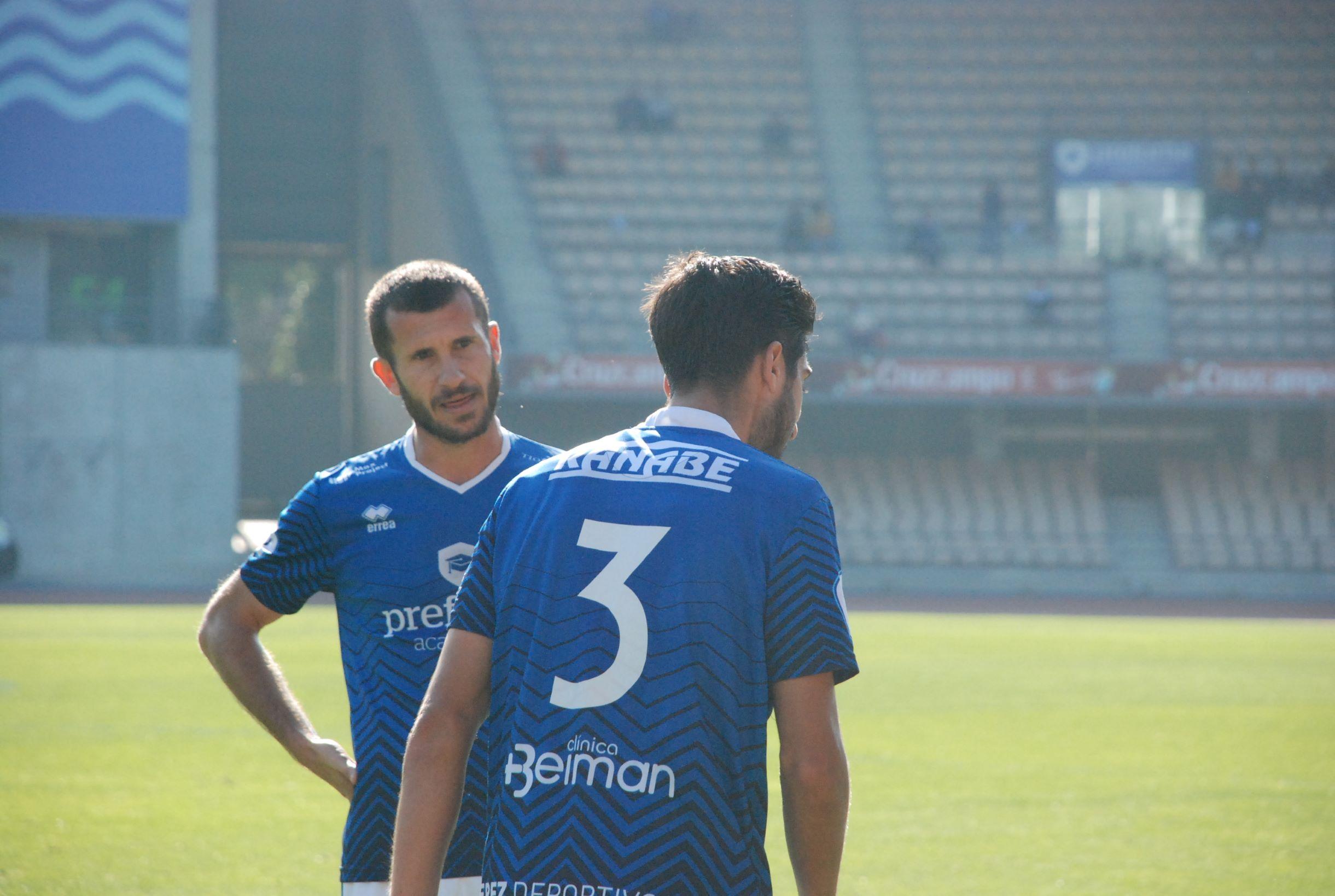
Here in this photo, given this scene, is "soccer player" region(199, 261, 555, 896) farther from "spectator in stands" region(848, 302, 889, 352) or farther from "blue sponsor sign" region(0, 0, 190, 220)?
"blue sponsor sign" region(0, 0, 190, 220)

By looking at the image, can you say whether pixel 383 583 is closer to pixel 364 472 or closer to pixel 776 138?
pixel 364 472

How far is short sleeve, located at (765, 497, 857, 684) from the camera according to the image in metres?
2.26

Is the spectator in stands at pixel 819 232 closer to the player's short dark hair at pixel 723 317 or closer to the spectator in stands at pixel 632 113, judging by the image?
the spectator in stands at pixel 632 113

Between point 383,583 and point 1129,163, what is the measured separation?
34.5 m

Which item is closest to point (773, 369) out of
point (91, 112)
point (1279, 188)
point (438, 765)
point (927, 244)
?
point (438, 765)

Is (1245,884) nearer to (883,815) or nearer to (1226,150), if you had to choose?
(883,815)

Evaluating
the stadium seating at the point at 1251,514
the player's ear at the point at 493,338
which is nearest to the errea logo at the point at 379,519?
the player's ear at the point at 493,338

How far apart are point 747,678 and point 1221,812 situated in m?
7.48

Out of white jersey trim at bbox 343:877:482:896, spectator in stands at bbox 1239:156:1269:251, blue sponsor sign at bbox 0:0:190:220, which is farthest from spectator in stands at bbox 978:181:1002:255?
white jersey trim at bbox 343:877:482:896

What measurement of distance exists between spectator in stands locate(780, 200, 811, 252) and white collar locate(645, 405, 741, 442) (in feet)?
105

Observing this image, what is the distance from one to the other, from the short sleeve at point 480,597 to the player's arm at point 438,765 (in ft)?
0.05

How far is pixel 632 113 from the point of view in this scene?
3700 centimetres

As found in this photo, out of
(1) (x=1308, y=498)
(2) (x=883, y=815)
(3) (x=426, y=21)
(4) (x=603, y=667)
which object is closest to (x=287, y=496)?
(3) (x=426, y=21)

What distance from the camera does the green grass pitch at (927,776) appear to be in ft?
23.5
